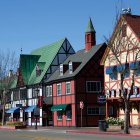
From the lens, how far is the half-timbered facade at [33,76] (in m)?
49.6

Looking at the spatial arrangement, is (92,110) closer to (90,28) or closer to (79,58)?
(79,58)

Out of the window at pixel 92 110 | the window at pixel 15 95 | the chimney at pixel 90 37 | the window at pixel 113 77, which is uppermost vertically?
the chimney at pixel 90 37

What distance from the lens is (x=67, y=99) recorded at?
142 feet

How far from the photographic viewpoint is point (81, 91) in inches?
1663

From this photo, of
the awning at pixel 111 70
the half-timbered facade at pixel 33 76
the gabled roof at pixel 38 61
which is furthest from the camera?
the gabled roof at pixel 38 61

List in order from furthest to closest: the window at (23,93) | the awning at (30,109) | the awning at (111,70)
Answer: the window at (23,93)
the awning at (30,109)
the awning at (111,70)

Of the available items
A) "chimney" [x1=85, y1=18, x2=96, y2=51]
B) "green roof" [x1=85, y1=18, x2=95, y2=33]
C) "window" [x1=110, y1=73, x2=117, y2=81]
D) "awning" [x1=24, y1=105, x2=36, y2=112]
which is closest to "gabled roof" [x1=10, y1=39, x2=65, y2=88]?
"awning" [x1=24, y1=105, x2=36, y2=112]

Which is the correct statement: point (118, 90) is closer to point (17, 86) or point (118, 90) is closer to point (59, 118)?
point (59, 118)

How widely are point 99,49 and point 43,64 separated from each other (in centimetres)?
1147

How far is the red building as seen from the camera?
41969mm

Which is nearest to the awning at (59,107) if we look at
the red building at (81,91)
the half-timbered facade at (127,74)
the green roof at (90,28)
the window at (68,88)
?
the red building at (81,91)

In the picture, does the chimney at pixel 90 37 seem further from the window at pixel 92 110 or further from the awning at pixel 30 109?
the awning at pixel 30 109

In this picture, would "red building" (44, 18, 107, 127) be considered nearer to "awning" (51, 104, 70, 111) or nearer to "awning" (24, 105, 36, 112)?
"awning" (51, 104, 70, 111)

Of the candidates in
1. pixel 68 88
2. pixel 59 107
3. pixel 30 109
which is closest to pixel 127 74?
pixel 68 88
